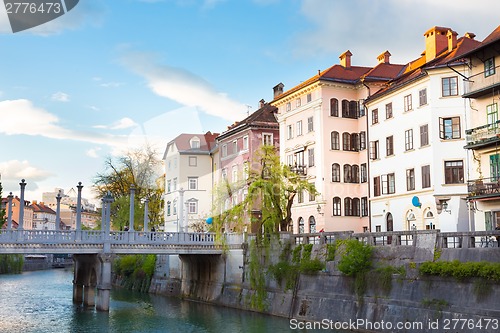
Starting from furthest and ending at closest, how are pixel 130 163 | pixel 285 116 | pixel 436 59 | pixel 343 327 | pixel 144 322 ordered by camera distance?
pixel 130 163
pixel 285 116
pixel 436 59
pixel 144 322
pixel 343 327

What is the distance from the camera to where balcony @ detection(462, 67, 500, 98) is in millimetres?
39406

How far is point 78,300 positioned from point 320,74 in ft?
96.9

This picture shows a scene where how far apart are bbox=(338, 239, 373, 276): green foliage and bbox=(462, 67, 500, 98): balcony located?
12294 mm

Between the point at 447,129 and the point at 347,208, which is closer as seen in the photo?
the point at 447,129

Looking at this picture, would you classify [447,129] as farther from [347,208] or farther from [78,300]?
[78,300]

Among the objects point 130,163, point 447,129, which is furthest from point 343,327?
point 130,163

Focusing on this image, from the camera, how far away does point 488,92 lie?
40.5 meters

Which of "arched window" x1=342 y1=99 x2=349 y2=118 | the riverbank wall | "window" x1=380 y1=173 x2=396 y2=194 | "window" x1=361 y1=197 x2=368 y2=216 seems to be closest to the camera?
the riverbank wall

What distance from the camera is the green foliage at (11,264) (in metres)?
110

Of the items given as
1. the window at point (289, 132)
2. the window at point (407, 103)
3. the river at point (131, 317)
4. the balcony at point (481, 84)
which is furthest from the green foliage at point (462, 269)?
the window at point (289, 132)

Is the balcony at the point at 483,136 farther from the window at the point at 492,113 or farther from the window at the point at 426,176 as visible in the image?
the window at the point at 426,176

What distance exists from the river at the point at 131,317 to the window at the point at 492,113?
1811cm

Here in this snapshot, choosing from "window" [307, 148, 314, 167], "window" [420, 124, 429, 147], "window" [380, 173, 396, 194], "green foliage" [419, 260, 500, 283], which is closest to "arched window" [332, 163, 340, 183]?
"window" [307, 148, 314, 167]

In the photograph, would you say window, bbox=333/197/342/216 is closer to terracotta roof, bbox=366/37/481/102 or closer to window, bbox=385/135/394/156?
window, bbox=385/135/394/156
